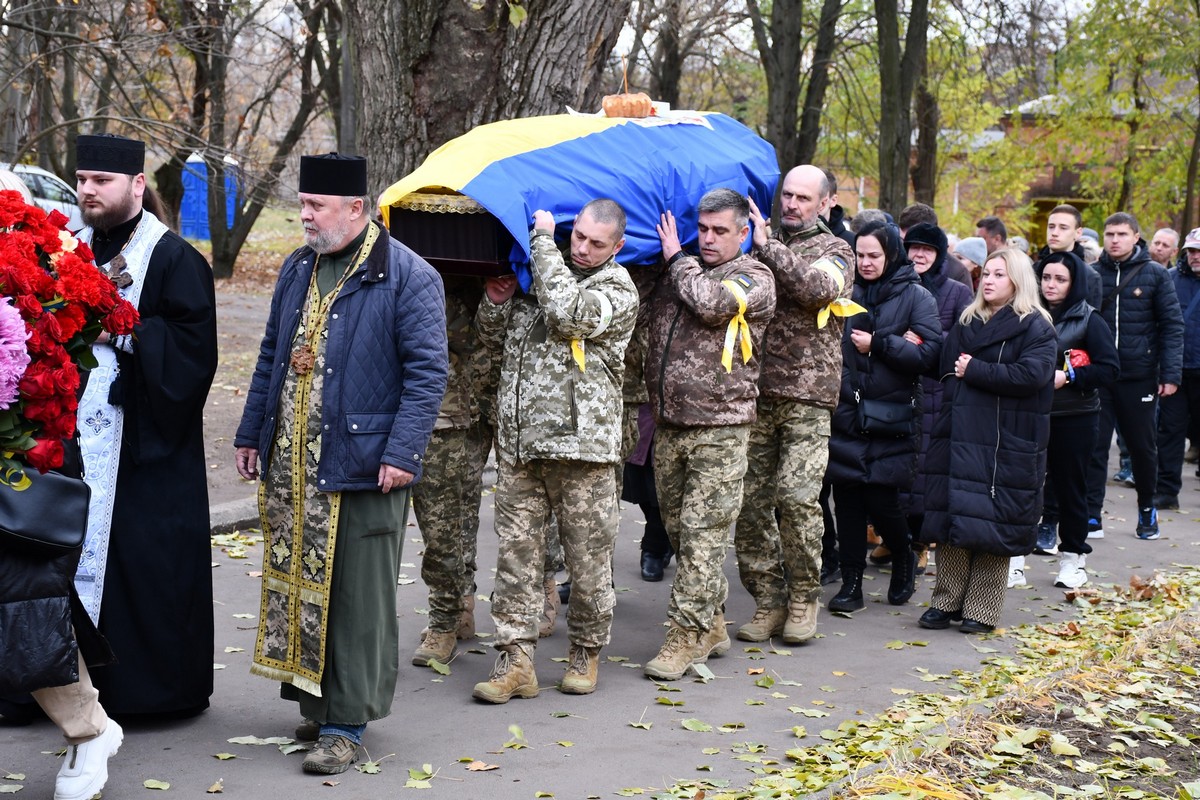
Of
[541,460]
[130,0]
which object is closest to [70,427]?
[541,460]

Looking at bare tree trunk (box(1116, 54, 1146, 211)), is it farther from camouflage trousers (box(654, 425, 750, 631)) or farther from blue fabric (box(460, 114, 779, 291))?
camouflage trousers (box(654, 425, 750, 631))

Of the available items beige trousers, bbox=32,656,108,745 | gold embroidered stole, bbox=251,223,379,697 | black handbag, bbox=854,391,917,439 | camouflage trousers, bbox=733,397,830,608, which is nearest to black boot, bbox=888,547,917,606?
black handbag, bbox=854,391,917,439

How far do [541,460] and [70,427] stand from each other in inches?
74.5

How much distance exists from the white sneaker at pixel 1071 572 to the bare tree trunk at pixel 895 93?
31.4ft

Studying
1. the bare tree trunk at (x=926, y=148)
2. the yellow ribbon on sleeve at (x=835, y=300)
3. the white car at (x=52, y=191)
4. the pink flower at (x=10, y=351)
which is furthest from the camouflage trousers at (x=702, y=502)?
the white car at (x=52, y=191)

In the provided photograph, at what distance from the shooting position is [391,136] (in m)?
7.76

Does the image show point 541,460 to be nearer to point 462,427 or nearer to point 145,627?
point 462,427

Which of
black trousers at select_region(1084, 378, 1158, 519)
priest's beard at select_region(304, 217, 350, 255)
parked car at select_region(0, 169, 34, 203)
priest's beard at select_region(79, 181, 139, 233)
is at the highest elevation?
parked car at select_region(0, 169, 34, 203)

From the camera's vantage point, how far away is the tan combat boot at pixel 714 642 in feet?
19.9

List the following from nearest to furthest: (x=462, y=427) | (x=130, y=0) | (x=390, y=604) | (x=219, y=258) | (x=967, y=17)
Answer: (x=390, y=604)
(x=462, y=427)
(x=130, y=0)
(x=967, y=17)
(x=219, y=258)

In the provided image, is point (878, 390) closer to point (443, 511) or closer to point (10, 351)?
point (443, 511)

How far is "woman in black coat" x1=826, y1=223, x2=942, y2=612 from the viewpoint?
7.09 metres

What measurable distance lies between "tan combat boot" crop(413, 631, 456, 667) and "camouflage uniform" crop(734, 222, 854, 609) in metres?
1.49

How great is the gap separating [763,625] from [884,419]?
4.24 ft
